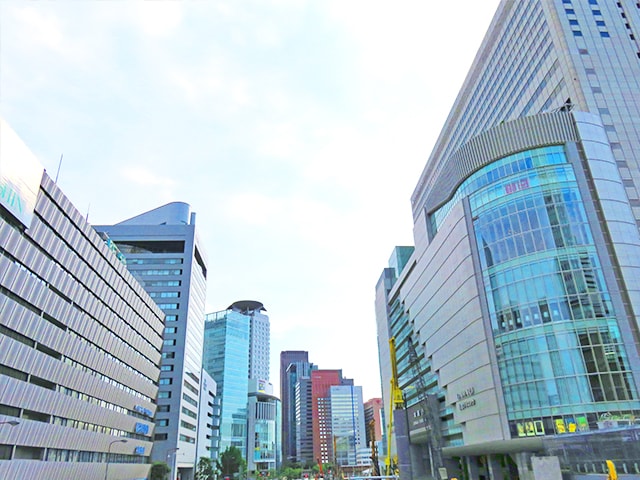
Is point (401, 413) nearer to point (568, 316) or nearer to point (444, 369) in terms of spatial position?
point (444, 369)

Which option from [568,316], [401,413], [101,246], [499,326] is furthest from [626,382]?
[101,246]

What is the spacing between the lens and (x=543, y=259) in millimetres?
54625

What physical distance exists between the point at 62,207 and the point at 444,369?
55.9m

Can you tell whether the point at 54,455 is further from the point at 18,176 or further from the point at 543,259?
the point at 543,259

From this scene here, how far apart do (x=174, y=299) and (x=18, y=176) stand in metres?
71.7

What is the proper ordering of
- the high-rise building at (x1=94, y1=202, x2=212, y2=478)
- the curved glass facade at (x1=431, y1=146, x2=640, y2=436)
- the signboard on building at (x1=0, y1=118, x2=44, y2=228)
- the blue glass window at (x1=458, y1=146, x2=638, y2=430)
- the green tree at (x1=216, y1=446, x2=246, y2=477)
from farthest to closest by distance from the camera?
the green tree at (x1=216, y1=446, x2=246, y2=477) < the high-rise building at (x1=94, y1=202, x2=212, y2=478) < the blue glass window at (x1=458, y1=146, x2=638, y2=430) < the curved glass facade at (x1=431, y1=146, x2=640, y2=436) < the signboard on building at (x1=0, y1=118, x2=44, y2=228)

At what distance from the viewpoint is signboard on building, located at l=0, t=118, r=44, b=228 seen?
4078 cm

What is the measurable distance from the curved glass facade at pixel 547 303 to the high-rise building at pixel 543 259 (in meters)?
0.13

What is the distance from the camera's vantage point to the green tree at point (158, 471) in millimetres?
87750

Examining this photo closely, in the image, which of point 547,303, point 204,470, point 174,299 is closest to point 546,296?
point 547,303

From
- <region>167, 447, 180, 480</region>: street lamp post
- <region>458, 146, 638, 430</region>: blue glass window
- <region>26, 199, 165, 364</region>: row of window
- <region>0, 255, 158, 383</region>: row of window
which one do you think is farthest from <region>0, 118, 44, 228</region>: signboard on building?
<region>167, 447, 180, 480</region>: street lamp post

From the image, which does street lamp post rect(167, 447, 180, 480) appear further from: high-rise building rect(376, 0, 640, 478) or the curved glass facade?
the curved glass facade

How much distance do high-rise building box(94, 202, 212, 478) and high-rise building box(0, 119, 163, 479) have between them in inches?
901

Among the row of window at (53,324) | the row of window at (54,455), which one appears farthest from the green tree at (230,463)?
the row of window at (53,324)
